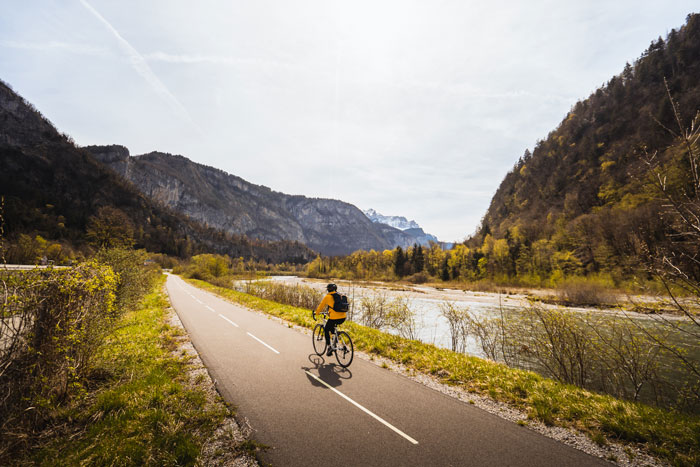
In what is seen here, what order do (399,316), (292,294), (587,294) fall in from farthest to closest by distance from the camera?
(587,294) → (292,294) → (399,316)

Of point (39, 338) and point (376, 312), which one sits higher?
point (39, 338)

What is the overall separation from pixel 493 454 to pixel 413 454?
1.33m

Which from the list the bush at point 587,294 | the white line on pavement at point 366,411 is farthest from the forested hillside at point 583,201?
the white line on pavement at point 366,411

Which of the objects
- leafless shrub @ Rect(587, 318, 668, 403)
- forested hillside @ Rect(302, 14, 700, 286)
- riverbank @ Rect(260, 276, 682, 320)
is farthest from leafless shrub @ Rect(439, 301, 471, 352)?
forested hillside @ Rect(302, 14, 700, 286)

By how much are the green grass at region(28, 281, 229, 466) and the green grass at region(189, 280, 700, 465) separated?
606 cm

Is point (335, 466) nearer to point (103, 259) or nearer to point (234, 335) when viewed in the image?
point (234, 335)

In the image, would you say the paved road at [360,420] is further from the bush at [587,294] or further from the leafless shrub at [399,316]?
the bush at [587,294]

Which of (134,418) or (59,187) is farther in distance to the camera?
(59,187)

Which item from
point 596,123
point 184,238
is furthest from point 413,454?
point 184,238

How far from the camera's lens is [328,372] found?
8109mm

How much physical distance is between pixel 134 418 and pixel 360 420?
14.2ft

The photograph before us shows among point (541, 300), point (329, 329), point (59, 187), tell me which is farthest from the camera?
point (59, 187)

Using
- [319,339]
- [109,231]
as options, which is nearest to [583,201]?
[319,339]

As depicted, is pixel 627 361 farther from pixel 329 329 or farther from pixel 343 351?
pixel 329 329
